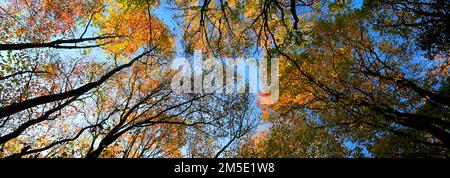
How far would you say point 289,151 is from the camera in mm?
16672

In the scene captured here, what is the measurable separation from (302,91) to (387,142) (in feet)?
14.7

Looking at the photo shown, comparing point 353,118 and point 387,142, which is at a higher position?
point 353,118

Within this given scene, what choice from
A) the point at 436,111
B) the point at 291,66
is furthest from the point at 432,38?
the point at 291,66
